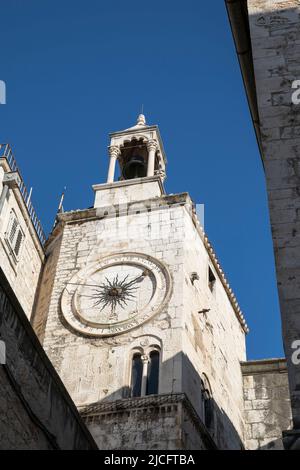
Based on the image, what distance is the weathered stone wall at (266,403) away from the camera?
69.2 ft

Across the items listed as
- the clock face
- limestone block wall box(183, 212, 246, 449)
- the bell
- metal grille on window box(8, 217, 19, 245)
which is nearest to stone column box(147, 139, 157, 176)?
the bell

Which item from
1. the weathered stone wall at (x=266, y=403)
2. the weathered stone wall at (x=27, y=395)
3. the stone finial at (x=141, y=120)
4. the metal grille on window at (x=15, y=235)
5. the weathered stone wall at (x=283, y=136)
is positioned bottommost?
the weathered stone wall at (x=27, y=395)

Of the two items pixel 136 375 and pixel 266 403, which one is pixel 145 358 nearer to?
pixel 136 375

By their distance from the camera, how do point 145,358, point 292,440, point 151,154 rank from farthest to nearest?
point 151,154 < point 145,358 < point 292,440

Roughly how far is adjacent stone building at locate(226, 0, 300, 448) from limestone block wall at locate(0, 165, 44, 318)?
29.2 feet

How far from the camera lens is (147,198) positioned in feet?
72.5

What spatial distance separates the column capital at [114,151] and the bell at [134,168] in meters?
0.57

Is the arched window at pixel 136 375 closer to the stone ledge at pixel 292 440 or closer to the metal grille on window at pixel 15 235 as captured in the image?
the metal grille on window at pixel 15 235

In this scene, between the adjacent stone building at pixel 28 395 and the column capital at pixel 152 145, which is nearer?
the adjacent stone building at pixel 28 395

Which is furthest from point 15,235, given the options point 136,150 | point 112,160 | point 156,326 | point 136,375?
point 136,150

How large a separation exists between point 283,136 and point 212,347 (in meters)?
12.0

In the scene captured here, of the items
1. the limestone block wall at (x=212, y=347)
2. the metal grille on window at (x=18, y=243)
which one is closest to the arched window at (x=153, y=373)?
the limestone block wall at (x=212, y=347)

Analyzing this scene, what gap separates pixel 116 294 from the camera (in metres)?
19.4
